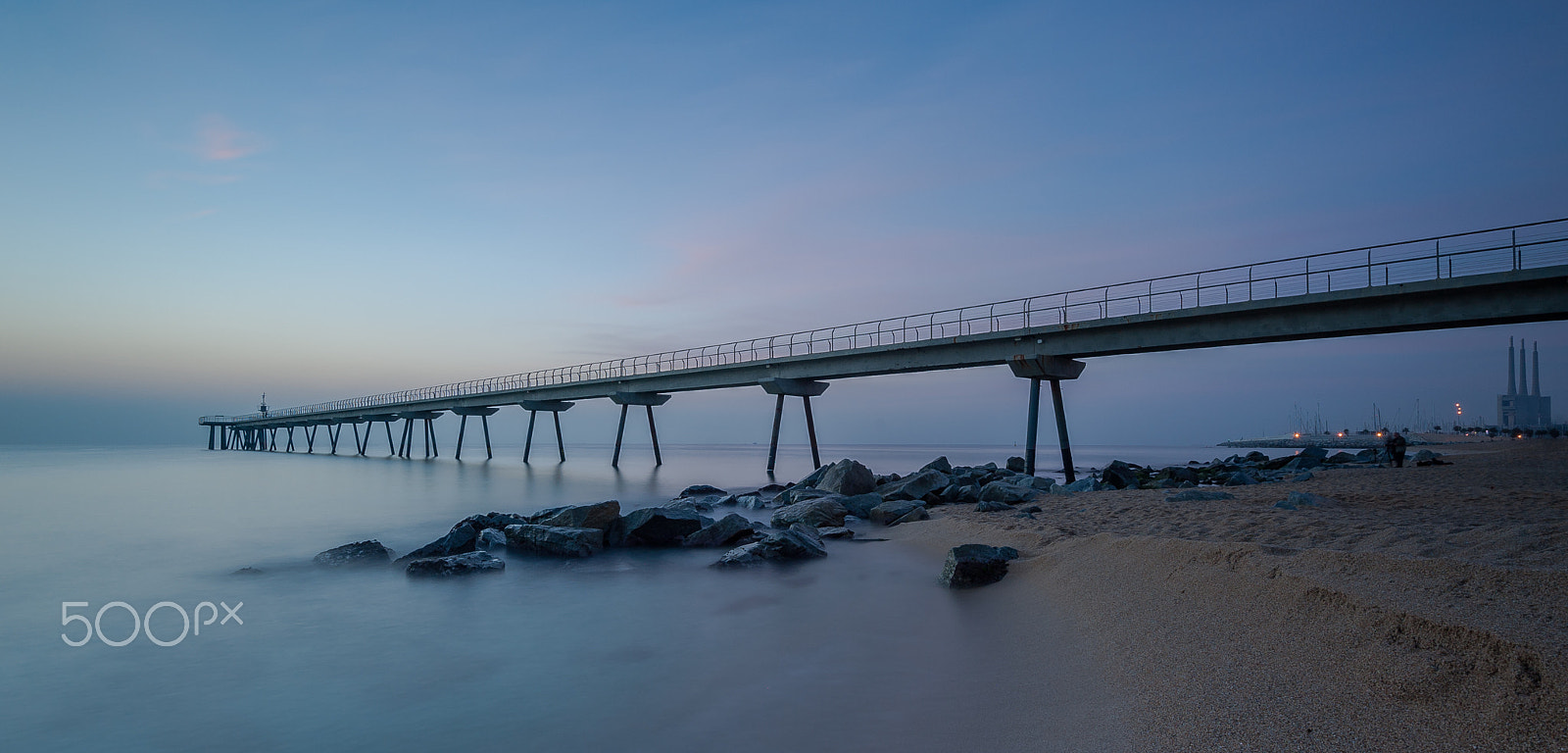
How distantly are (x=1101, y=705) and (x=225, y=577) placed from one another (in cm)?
1358

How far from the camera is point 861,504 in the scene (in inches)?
669

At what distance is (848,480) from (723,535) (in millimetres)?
8005

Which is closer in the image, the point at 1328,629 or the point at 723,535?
the point at 1328,629

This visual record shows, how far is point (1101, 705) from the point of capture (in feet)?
15.6

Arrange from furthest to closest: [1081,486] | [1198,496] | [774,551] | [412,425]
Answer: [412,425], [1081,486], [1198,496], [774,551]

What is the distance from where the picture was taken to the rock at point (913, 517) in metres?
15.3

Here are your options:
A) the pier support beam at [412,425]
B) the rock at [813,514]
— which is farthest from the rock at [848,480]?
the pier support beam at [412,425]

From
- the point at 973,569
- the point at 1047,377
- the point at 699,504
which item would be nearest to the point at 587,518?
the point at 699,504

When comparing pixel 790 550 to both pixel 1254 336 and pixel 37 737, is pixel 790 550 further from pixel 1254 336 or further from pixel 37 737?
pixel 1254 336

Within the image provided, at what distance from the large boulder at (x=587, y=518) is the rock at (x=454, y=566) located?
1949mm

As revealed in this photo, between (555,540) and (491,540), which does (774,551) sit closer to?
(555,540)

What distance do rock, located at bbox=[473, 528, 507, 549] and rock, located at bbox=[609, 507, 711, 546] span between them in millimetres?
1992

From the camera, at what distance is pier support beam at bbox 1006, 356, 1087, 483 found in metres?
26.1

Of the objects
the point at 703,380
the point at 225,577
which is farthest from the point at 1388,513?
the point at 703,380
